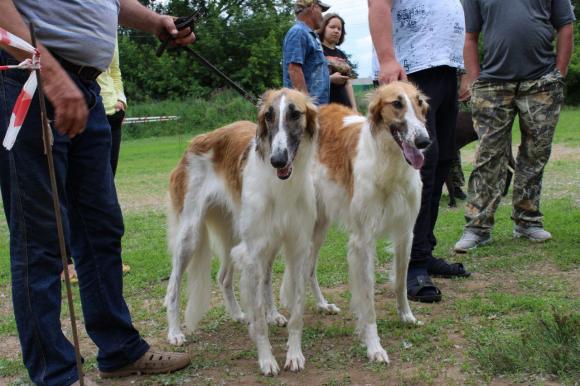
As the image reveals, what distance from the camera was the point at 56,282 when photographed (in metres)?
2.79

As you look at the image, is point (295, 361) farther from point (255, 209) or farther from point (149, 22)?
point (149, 22)

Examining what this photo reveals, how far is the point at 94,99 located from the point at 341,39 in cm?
478

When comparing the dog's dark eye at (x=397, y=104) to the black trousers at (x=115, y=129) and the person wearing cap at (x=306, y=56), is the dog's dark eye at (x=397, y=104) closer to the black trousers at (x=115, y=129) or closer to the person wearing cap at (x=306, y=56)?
the person wearing cap at (x=306, y=56)

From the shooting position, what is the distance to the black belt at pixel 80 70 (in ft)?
9.05

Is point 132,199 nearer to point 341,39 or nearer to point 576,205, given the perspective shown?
point 341,39

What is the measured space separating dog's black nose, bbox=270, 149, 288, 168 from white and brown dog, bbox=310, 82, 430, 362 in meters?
0.80

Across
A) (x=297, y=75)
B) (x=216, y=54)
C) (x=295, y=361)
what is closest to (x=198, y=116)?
(x=216, y=54)

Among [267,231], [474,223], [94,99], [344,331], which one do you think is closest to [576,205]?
[474,223]

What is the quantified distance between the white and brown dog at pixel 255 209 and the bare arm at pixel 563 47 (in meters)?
3.17

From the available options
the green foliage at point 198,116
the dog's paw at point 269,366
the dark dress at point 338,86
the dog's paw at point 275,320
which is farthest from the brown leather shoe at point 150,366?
the green foliage at point 198,116

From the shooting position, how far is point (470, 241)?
595cm

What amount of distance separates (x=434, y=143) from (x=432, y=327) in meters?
1.36

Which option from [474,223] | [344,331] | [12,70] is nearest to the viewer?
[12,70]

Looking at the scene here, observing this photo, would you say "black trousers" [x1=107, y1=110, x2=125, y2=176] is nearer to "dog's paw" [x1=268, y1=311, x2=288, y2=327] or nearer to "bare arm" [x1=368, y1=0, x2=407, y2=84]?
"dog's paw" [x1=268, y1=311, x2=288, y2=327]
